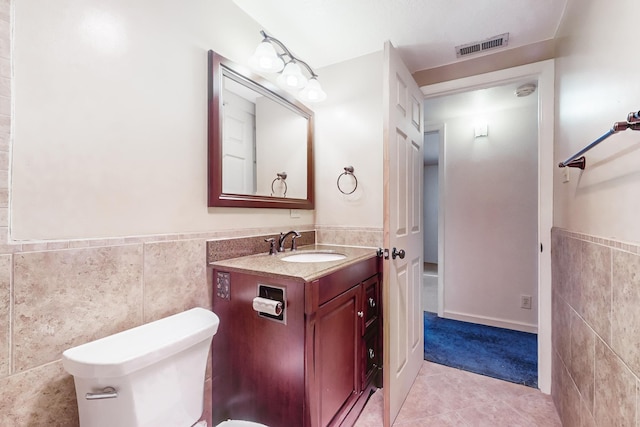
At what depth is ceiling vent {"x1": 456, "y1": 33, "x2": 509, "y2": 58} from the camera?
173 cm

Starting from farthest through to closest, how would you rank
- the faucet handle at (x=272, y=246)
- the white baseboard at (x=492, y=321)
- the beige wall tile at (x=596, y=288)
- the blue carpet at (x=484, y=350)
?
1. the white baseboard at (x=492, y=321)
2. the blue carpet at (x=484, y=350)
3. the faucet handle at (x=272, y=246)
4. the beige wall tile at (x=596, y=288)

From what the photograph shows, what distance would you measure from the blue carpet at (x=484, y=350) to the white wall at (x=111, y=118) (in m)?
2.00

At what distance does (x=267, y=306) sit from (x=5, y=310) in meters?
0.73

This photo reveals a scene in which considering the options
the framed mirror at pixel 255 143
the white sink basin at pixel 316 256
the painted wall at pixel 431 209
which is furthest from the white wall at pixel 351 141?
the painted wall at pixel 431 209

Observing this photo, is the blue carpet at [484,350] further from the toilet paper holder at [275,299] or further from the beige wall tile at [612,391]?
the toilet paper holder at [275,299]

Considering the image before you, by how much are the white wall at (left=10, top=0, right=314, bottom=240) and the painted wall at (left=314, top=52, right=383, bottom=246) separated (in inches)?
33.5

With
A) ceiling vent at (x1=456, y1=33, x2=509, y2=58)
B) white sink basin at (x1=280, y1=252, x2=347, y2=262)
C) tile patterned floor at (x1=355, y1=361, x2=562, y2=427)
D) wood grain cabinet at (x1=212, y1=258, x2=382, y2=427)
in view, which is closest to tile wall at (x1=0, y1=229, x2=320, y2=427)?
wood grain cabinet at (x1=212, y1=258, x2=382, y2=427)

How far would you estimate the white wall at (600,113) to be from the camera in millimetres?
833

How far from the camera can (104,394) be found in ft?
2.54

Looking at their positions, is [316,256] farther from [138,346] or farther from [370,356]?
[138,346]

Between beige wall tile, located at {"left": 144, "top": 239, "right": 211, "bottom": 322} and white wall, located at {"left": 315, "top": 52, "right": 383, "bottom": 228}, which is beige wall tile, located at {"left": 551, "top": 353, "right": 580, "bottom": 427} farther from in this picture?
beige wall tile, located at {"left": 144, "top": 239, "right": 211, "bottom": 322}

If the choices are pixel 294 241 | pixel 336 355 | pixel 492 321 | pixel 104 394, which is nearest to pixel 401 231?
pixel 294 241

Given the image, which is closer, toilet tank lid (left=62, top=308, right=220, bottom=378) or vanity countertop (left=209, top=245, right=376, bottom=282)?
toilet tank lid (left=62, top=308, right=220, bottom=378)

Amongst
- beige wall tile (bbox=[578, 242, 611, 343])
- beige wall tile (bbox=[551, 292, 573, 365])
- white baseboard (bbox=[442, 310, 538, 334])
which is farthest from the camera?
white baseboard (bbox=[442, 310, 538, 334])
